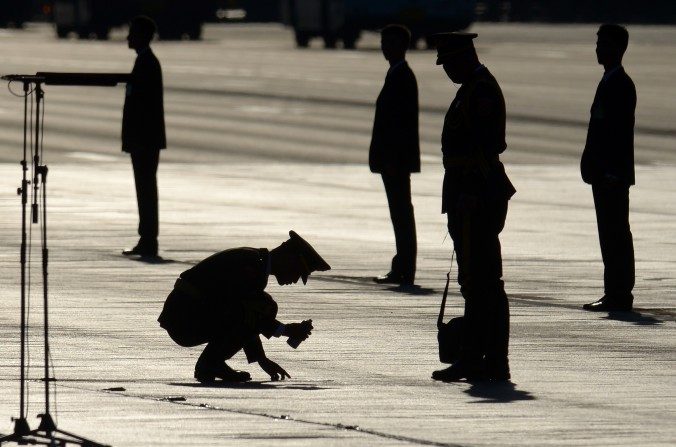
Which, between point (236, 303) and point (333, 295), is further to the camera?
point (333, 295)

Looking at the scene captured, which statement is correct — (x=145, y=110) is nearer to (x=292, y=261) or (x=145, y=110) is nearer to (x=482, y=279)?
(x=482, y=279)

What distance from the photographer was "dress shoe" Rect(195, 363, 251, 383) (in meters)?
9.87

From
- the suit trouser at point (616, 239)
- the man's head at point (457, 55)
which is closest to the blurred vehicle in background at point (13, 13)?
the suit trouser at point (616, 239)

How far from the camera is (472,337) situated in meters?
10.3

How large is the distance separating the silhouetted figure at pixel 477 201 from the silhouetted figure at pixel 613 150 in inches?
113

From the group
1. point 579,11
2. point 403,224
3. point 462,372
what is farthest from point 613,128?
point 579,11

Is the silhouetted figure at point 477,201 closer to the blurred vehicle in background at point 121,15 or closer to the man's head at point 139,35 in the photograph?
the man's head at point 139,35

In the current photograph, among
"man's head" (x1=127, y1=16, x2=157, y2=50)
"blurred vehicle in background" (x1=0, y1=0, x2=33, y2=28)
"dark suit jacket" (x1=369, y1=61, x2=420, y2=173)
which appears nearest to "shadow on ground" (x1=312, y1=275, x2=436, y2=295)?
"dark suit jacket" (x1=369, y1=61, x2=420, y2=173)

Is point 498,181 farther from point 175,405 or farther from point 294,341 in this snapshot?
point 175,405

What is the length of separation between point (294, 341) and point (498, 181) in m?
1.38

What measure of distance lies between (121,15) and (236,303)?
226 ft

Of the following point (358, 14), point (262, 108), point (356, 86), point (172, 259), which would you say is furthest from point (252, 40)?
point (172, 259)

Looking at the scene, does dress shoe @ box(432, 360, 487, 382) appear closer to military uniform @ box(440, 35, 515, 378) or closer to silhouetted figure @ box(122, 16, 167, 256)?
military uniform @ box(440, 35, 515, 378)

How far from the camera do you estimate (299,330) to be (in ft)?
33.0
